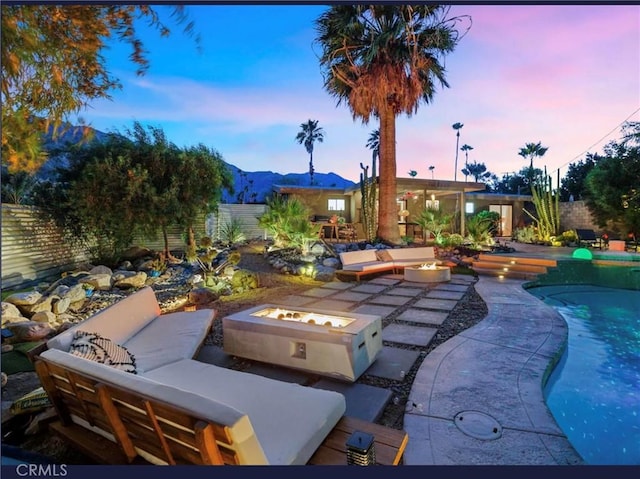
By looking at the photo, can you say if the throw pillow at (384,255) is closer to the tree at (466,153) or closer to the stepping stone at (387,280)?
the stepping stone at (387,280)

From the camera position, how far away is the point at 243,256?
30.5ft

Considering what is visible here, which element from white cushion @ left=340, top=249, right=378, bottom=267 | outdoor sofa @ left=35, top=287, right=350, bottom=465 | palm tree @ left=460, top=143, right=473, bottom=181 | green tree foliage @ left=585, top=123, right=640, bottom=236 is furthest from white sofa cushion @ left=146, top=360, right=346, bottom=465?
palm tree @ left=460, top=143, right=473, bottom=181

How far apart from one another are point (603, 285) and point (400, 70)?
7626mm

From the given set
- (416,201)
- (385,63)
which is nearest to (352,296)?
(385,63)

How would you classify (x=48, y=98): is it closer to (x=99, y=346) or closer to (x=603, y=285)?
(x=99, y=346)

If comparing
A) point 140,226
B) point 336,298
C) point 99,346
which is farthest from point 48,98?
point 140,226

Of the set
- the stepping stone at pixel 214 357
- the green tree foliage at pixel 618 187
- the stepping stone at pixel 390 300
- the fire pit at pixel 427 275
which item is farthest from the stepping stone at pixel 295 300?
the green tree foliage at pixel 618 187

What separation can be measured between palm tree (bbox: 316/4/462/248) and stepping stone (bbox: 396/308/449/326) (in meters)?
5.65

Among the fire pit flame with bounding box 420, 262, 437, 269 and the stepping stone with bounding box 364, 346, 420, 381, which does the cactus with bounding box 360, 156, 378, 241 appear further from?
the stepping stone with bounding box 364, 346, 420, 381

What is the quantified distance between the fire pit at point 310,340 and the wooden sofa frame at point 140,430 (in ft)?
2.69

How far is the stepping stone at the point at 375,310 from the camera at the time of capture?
186 inches

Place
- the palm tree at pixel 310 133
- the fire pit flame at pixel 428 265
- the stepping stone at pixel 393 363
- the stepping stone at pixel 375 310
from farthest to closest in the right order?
1. the palm tree at pixel 310 133
2. the fire pit flame at pixel 428 265
3. the stepping stone at pixel 375 310
4. the stepping stone at pixel 393 363

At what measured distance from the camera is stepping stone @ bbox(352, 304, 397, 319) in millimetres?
4720

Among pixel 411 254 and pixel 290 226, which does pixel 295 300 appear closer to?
pixel 290 226
